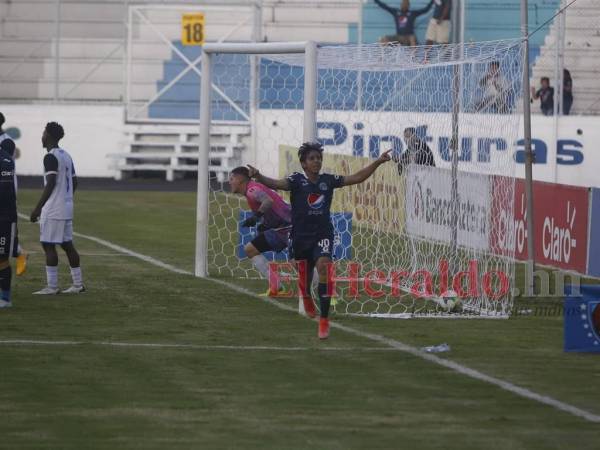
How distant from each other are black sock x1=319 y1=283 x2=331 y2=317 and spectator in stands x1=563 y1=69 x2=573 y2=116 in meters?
19.7

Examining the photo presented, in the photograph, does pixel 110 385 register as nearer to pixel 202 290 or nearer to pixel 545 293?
pixel 202 290

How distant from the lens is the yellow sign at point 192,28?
37.3m

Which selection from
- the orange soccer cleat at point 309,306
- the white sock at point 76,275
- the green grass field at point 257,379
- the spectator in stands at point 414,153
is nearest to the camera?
the green grass field at point 257,379

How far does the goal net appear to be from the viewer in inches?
592

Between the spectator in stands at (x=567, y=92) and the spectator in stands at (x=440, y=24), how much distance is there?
3092 millimetres

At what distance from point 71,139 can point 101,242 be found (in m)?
→ 15.9

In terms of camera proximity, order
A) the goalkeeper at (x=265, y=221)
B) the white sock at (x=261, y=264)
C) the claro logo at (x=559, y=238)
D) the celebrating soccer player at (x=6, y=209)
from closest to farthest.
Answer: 1. the celebrating soccer player at (x=6, y=209)
2. the goalkeeper at (x=265, y=221)
3. the white sock at (x=261, y=264)
4. the claro logo at (x=559, y=238)

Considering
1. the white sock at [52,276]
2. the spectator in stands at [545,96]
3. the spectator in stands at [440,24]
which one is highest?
the spectator in stands at [440,24]

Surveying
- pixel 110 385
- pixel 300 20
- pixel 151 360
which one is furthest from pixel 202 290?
pixel 300 20

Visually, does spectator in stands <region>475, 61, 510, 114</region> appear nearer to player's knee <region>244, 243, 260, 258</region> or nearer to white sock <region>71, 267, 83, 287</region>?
player's knee <region>244, 243, 260, 258</region>

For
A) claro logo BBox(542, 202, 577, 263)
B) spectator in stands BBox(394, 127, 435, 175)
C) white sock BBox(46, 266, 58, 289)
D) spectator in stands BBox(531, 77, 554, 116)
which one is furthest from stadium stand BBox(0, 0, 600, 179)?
white sock BBox(46, 266, 58, 289)

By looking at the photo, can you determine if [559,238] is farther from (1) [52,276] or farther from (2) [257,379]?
(2) [257,379]

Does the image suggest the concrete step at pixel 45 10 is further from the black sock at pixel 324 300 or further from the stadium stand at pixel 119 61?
the black sock at pixel 324 300

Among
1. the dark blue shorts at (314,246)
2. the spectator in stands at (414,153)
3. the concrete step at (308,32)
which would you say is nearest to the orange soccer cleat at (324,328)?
the dark blue shorts at (314,246)
